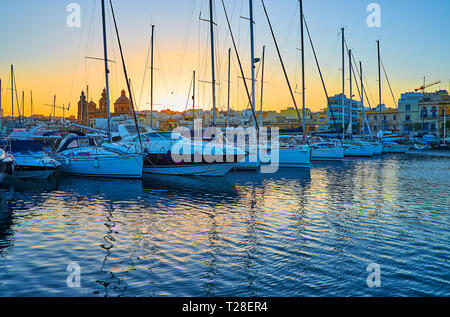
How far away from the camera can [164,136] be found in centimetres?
2570

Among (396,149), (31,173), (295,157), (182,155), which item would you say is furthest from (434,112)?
(31,173)

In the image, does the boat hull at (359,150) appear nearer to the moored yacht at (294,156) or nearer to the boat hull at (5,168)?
the moored yacht at (294,156)

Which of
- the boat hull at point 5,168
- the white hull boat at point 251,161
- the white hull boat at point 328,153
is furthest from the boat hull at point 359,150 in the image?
the boat hull at point 5,168

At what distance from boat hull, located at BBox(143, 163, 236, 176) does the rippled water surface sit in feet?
14.9

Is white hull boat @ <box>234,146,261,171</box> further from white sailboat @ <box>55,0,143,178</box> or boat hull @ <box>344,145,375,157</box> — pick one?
boat hull @ <box>344,145,375,157</box>

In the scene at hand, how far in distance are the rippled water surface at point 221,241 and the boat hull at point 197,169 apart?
4528 mm

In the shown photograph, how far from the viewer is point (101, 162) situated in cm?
2339

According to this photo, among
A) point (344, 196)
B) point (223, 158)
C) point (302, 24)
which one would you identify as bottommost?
point (344, 196)

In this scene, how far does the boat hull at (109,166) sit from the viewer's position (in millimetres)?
23000

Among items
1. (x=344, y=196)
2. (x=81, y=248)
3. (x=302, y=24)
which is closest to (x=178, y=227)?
(x=81, y=248)

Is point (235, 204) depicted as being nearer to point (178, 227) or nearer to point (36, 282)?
point (178, 227)

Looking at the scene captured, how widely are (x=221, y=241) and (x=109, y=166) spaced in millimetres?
14749

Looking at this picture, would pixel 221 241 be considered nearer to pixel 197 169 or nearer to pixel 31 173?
pixel 197 169
